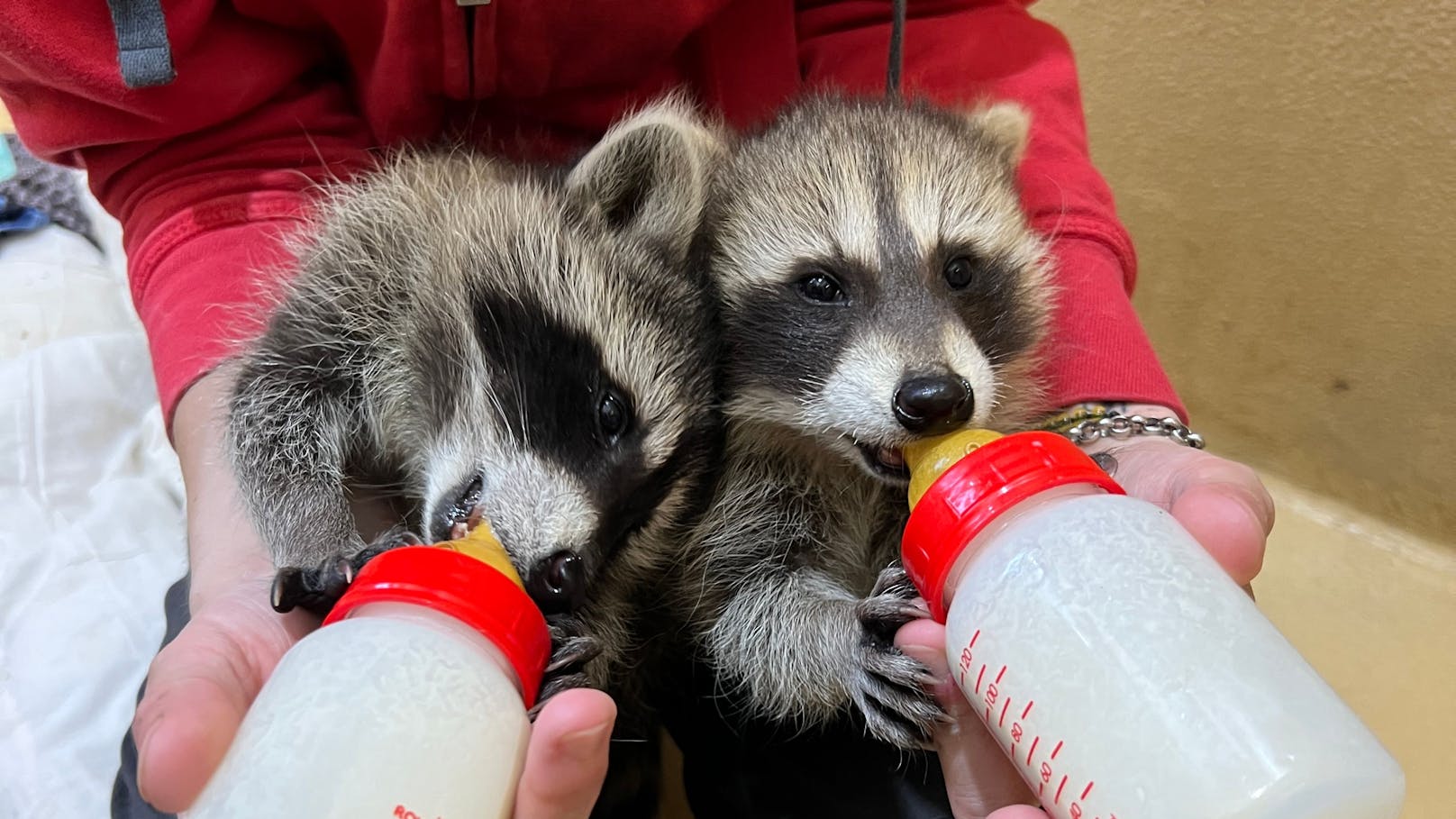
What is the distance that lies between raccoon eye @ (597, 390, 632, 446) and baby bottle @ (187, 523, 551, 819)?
29 cm

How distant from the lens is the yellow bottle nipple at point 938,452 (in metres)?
0.96

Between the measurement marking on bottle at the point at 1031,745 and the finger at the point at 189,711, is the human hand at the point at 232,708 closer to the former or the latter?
the finger at the point at 189,711

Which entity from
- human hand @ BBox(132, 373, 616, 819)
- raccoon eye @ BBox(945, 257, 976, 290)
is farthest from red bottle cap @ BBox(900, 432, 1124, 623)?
raccoon eye @ BBox(945, 257, 976, 290)

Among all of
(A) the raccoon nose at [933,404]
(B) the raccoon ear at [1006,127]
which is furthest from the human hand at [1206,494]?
(B) the raccoon ear at [1006,127]

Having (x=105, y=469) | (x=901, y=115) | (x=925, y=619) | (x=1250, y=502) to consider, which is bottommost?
(x=105, y=469)

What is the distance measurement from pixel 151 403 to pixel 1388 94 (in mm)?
2525

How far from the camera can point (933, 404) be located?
100cm

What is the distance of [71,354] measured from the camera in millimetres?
2029

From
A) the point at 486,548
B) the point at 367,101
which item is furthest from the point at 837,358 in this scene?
the point at 367,101

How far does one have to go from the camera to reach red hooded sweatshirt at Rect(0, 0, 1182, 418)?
1.38 meters

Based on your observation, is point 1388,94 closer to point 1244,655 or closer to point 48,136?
point 1244,655

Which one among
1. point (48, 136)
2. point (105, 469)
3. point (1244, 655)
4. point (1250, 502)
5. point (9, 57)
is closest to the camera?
point (1244, 655)

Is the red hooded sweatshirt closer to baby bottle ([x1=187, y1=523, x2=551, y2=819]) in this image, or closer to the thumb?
the thumb

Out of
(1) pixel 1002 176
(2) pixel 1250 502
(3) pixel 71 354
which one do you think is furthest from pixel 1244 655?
(3) pixel 71 354
